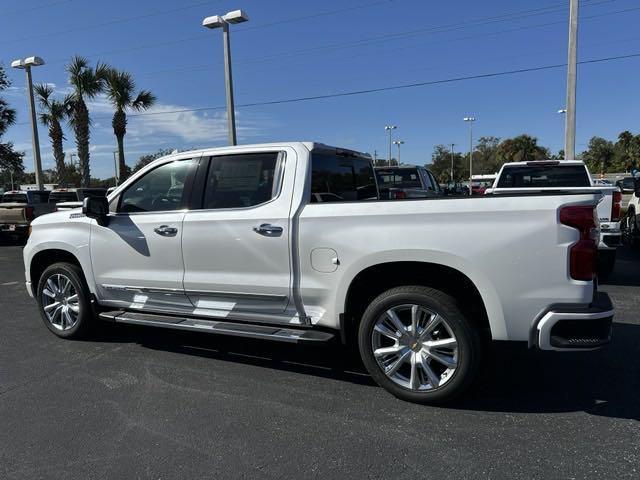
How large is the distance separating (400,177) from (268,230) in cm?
1055

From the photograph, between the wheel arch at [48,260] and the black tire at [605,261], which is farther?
the black tire at [605,261]

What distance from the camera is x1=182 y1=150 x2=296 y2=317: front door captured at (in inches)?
157

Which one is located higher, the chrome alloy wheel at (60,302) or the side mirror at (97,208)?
the side mirror at (97,208)

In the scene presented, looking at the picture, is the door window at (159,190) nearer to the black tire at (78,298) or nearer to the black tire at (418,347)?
the black tire at (78,298)

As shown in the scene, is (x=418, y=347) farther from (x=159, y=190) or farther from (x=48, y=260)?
(x=48, y=260)

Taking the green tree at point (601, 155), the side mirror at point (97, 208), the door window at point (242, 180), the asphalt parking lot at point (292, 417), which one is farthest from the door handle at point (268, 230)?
the green tree at point (601, 155)

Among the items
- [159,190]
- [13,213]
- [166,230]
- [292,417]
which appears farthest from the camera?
[13,213]

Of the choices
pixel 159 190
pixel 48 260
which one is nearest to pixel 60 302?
pixel 48 260

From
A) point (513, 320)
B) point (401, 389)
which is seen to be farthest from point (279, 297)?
point (513, 320)

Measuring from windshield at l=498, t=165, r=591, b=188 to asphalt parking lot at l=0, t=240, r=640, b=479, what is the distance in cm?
423

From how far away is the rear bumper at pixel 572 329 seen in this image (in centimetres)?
313

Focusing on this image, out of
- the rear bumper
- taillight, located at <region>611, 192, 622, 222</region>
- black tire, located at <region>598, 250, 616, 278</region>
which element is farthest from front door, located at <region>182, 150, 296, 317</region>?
black tire, located at <region>598, 250, 616, 278</region>

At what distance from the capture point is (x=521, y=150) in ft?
264

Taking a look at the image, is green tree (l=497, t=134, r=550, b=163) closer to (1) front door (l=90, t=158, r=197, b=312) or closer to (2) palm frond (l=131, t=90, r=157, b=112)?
(2) palm frond (l=131, t=90, r=157, b=112)
